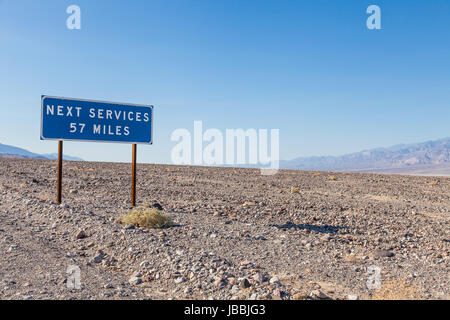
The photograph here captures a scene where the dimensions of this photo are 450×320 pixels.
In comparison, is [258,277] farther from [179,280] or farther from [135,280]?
[135,280]

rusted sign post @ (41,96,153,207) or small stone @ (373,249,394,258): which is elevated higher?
rusted sign post @ (41,96,153,207)

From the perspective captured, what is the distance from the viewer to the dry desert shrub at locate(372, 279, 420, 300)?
5.55 metres

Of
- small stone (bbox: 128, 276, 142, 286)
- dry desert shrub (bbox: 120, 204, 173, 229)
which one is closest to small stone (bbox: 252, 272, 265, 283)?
small stone (bbox: 128, 276, 142, 286)

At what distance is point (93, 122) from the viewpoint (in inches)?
475

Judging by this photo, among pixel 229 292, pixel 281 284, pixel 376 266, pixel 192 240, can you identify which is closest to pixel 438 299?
pixel 376 266

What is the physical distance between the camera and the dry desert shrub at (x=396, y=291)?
5.55 m

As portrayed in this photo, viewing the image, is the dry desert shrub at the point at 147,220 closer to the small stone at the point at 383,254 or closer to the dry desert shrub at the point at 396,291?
the small stone at the point at 383,254

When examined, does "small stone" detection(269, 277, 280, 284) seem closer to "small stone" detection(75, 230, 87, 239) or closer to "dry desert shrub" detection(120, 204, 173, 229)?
"dry desert shrub" detection(120, 204, 173, 229)

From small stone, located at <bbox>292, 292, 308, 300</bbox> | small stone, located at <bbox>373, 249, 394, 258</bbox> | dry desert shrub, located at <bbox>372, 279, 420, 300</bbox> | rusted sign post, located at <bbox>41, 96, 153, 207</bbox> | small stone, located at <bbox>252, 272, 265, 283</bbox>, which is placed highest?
rusted sign post, located at <bbox>41, 96, 153, 207</bbox>

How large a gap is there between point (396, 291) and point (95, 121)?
992cm

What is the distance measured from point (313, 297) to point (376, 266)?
241cm

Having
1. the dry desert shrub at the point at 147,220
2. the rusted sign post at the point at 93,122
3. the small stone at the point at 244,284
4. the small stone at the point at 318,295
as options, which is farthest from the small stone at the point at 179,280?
the rusted sign post at the point at 93,122

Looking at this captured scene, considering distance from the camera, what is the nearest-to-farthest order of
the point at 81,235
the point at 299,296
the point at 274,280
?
the point at 299,296 < the point at 274,280 < the point at 81,235

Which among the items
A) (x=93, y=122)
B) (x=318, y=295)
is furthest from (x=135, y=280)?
(x=93, y=122)
